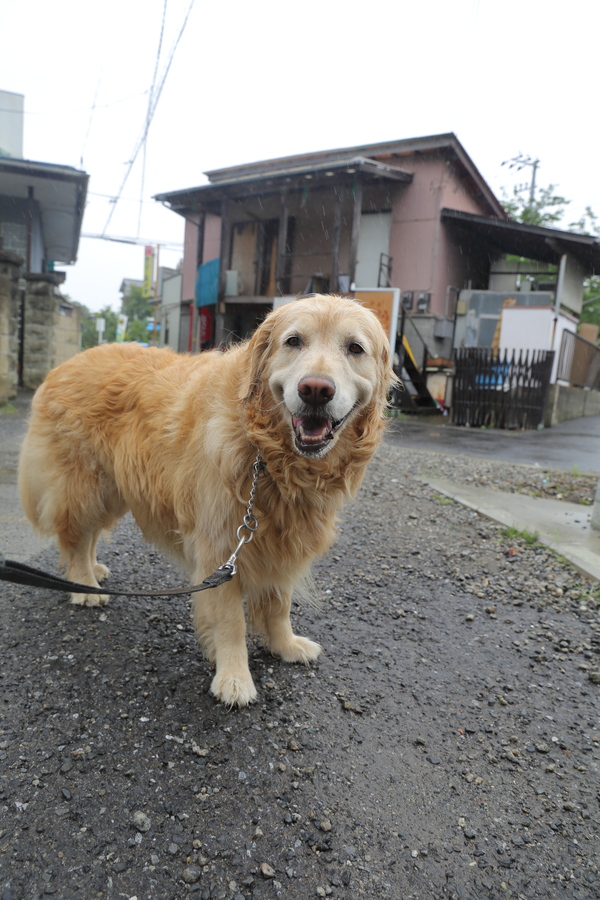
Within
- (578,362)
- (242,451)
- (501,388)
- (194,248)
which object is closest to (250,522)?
(242,451)

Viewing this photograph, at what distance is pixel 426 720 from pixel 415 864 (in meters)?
0.71

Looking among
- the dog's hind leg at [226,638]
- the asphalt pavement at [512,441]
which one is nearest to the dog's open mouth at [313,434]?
the dog's hind leg at [226,638]

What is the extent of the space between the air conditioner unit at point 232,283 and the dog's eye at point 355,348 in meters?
16.4

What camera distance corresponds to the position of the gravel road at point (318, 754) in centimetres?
157

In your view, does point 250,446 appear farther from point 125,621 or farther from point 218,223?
point 218,223

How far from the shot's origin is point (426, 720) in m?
→ 2.28

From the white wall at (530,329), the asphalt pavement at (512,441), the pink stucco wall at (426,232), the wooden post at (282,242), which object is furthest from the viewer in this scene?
the wooden post at (282,242)

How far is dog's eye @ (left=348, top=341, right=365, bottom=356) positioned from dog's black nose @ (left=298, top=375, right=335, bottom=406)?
34 cm

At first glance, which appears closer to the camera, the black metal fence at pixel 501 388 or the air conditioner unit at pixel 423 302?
the black metal fence at pixel 501 388

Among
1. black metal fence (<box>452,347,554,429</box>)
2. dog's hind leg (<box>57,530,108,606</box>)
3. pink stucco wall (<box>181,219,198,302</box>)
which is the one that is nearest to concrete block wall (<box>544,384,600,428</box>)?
black metal fence (<box>452,347,554,429</box>)

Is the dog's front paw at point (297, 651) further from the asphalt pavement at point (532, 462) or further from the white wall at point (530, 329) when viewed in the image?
the white wall at point (530, 329)

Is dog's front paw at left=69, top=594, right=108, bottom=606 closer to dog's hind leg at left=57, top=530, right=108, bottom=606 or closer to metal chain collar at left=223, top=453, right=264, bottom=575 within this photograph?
dog's hind leg at left=57, top=530, right=108, bottom=606

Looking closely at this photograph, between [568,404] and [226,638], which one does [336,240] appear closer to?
[568,404]

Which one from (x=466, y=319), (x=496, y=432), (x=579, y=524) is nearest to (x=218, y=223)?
(x=466, y=319)
